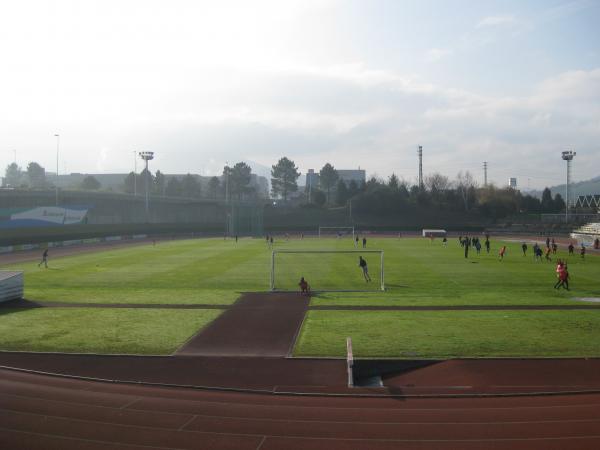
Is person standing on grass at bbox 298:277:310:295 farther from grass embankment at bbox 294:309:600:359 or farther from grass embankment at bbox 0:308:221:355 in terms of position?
grass embankment at bbox 0:308:221:355

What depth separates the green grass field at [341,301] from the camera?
717 inches

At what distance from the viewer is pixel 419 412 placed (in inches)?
495

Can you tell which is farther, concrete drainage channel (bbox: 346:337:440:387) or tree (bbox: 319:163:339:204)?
tree (bbox: 319:163:339:204)

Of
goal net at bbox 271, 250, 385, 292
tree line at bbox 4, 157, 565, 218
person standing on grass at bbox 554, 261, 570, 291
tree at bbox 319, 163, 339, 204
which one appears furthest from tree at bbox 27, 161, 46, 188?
person standing on grass at bbox 554, 261, 570, 291

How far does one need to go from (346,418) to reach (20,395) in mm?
8342

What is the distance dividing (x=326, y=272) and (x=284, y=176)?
Result: 409 feet

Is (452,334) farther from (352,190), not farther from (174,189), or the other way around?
(174,189)

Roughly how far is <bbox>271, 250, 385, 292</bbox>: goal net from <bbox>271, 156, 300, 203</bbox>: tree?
362 feet

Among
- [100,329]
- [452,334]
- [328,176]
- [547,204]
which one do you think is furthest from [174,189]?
[452,334]

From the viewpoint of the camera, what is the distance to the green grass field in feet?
59.7

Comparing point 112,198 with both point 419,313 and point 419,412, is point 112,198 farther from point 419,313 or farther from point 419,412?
point 419,412

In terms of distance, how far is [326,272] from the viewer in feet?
125

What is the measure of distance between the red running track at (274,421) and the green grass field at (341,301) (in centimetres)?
391

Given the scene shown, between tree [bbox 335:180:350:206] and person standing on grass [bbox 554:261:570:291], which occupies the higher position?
tree [bbox 335:180:350:206]
